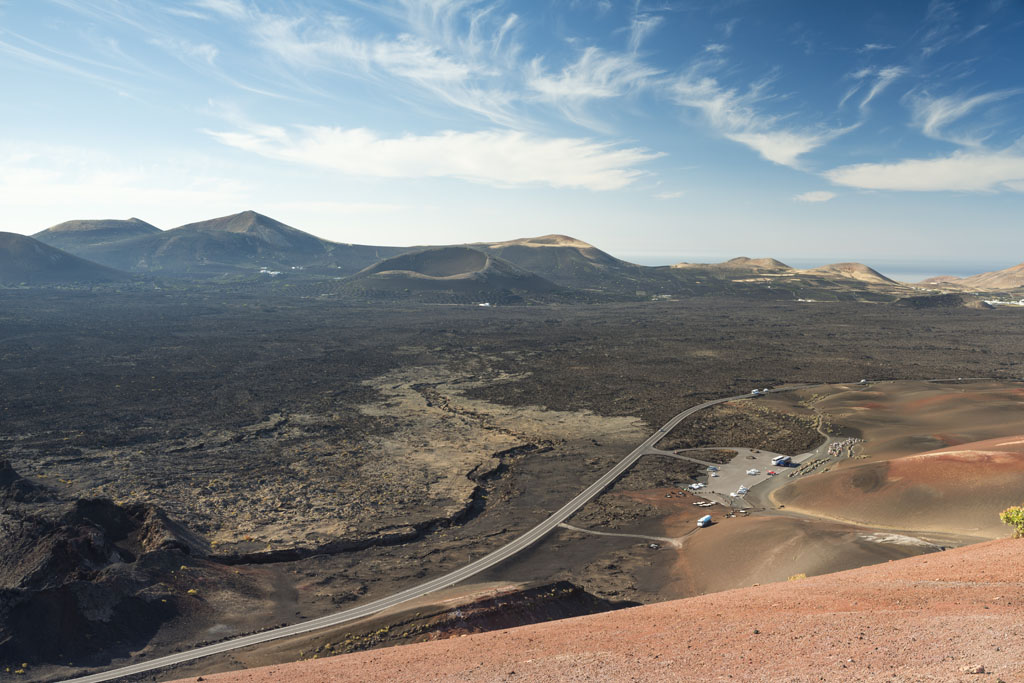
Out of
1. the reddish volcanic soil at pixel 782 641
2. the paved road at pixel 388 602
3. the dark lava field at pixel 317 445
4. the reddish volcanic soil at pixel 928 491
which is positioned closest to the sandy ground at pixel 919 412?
the dark lava field at pixel 317 445

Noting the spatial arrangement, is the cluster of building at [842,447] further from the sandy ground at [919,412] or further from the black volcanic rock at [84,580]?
the black volcanic rock at [84,580]

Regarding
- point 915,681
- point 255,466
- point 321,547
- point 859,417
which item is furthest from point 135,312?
point 915,681

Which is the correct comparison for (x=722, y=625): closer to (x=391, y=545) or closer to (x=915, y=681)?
(x=915, y=681)

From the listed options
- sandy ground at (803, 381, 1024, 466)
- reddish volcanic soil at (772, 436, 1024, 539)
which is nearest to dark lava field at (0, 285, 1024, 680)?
sandy ground at (803, 381, 1024, 466)

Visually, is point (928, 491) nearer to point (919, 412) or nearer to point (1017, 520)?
point (1017, 520)

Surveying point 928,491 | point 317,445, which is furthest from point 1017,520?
point 317,445

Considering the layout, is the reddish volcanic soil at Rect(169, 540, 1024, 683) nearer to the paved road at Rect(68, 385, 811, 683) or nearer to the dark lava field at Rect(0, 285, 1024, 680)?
the paved road at Rect(68, 385, 811, 683)
